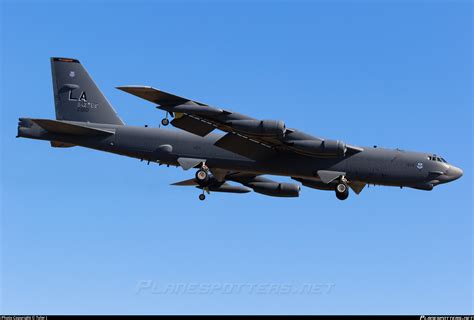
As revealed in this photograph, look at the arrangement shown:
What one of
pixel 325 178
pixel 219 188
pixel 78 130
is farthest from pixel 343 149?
pixel 78 130

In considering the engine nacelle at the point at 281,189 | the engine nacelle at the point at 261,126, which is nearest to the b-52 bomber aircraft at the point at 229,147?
the engine nacelle at the point at 261,126

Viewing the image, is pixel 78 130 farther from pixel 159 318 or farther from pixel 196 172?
pixel 159 318

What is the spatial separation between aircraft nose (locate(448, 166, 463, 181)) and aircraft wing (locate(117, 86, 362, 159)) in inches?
184

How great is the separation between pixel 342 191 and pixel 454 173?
5.65 m

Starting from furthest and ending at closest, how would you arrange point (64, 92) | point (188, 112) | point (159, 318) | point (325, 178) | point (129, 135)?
point (64, 92) < point (129, 135) < point (325, 178) < point (188, 112) < point (159, 318)

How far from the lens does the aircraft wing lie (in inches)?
1399

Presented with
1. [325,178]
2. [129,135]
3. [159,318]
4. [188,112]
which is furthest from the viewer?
[129,135]

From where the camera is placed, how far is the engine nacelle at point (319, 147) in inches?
1486

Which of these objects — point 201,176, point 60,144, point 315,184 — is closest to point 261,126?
point 201,176

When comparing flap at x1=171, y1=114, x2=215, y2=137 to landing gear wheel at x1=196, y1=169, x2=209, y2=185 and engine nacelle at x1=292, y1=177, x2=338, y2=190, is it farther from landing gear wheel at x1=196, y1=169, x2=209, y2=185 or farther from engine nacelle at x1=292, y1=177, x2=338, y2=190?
engine nacelle at x1=292, y1=177, x2=338, y2=190

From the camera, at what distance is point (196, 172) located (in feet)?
132

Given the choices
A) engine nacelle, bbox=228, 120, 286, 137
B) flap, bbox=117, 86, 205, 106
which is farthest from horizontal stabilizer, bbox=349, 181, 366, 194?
flap, bbox=117, 86, 205, 106

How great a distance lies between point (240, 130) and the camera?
118ft

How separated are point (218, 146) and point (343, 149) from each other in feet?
20.3
